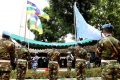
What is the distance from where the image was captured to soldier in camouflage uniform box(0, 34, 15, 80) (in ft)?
41.1

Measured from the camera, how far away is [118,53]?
11.3 meters

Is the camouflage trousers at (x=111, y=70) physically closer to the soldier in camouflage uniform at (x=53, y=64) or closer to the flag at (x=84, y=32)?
the soldier in camouflage uniform at (x=53, y=64)

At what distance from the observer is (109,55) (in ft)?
37.2

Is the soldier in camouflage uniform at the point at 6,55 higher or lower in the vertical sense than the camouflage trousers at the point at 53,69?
higher

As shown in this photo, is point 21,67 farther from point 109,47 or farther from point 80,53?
point 109,47

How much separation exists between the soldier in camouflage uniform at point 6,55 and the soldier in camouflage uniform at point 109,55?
2.66 m

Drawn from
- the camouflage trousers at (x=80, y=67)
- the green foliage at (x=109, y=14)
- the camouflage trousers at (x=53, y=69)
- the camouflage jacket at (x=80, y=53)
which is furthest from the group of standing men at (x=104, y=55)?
the green foliage at (x=109, y=14)

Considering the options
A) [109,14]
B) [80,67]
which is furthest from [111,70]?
[109,14]

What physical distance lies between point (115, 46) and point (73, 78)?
722 inches

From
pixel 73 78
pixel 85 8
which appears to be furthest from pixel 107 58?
pixel 85 8

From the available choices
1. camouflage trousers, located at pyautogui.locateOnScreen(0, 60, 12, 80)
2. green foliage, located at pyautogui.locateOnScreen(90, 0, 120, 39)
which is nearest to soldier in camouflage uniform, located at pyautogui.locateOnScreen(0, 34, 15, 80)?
camouflage trousers, located at pyautogui.locateOnScreen(0, 60, 12, 80)

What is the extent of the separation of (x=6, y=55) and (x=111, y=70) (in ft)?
10.4

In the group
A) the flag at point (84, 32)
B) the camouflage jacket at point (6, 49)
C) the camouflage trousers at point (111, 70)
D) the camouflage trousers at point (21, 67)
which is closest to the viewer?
the camouflage trousers at point (111, 70)

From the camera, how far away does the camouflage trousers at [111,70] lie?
1126 centimetres
